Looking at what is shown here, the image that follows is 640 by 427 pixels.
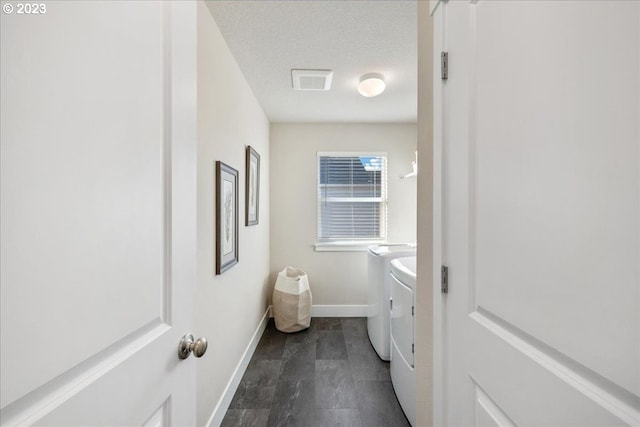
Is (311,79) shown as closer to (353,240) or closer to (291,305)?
(353,240)

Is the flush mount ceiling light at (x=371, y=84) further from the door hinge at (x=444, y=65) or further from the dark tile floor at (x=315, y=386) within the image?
the dark tile floor at (x=315, y=386)

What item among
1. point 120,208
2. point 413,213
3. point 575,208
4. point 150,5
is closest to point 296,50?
point 150,5

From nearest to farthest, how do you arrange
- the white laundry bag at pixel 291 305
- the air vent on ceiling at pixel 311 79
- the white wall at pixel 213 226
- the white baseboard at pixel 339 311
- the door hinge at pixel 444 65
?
the door hinge at pixel 444 65 → the white wall at pixel 213 226 → the air vent on ceiling at pixel 311 79 → the white laundry bag at pixel 291 305 → the white baseboard at pixel 339 311

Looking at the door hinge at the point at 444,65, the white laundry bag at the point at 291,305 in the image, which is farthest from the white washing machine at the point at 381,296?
the door hinge at the point at 444,65

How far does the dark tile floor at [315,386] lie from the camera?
1.82 metres

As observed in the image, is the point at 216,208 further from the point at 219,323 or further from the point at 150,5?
the point at 150,5

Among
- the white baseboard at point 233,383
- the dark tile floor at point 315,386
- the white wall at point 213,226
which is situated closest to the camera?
the white wall at point 213,226

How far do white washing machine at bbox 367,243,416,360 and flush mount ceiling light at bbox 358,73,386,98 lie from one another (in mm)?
1411

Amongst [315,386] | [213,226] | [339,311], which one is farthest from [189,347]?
[339,311]

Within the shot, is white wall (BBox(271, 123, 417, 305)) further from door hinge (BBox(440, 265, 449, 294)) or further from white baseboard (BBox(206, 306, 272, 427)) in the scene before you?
door hinge (BBox(440, 265, 449, 294))

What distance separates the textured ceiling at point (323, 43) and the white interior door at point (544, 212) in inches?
Answer: 37.3

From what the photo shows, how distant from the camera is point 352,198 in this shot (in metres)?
3.67

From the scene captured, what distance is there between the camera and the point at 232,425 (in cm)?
177

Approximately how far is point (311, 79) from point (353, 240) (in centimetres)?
199
